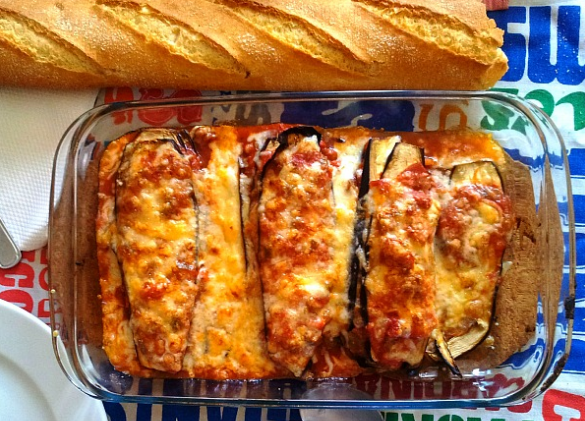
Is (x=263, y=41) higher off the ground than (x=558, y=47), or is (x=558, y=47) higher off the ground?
(x=558, y=47)

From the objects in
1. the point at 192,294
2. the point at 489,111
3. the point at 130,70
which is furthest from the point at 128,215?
the point at 489,111

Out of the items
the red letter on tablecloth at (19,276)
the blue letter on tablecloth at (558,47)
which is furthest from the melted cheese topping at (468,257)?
the red letter on tablecloth at (19,276)

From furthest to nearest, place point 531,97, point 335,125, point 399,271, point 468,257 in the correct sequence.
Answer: point 531,97 → point 335,125 → point 468,257 → point 399,271

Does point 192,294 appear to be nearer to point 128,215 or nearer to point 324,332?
point 128,215

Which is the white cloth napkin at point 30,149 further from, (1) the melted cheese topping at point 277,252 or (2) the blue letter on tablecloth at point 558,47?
(2) the blue letter on tablecloth at point 558,47

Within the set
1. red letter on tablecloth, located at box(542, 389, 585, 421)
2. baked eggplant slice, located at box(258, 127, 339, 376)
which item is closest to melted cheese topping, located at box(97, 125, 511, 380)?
baked eggplant slice, located at box(258, 127, 339, 376)

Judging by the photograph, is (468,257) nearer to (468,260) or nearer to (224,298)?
(468,260)

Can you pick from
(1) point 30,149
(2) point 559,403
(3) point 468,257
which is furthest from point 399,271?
(1) point 30,149
